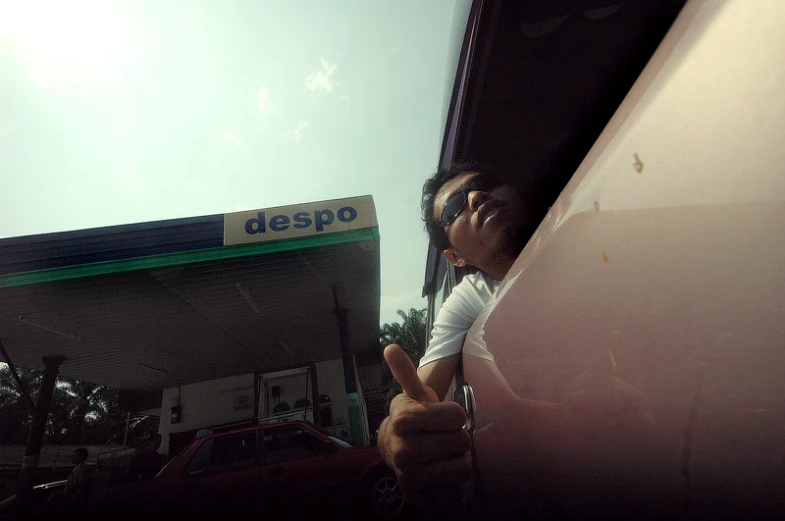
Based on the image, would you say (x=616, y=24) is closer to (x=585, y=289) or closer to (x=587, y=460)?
(x=585, y=289)

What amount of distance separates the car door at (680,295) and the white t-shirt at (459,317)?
2.04 feet

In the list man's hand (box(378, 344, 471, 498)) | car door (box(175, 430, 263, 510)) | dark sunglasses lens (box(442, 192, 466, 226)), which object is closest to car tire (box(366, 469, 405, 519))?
car door (box(175, 430, 263, 510))

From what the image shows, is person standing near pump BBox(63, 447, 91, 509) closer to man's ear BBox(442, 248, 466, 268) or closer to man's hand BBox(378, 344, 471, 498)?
man's ear BBox(442, 248, 466, 268)

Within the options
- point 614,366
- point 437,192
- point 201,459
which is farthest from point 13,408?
point 614,366

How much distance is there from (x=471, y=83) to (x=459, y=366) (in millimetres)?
1339

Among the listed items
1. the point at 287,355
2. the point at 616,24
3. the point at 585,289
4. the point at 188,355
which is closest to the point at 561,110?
the point at 616,24

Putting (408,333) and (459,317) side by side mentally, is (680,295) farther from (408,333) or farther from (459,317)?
(408,333)

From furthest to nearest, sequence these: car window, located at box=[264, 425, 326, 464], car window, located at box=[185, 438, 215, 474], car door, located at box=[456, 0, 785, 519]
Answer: car window, located at box=[264, 425, 326, 464]
car window, located at box=[185, 438, 215, 474]
car door, located at box=[456, 0, 785, 519]

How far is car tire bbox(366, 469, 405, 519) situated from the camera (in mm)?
4941

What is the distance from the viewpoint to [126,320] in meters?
8.47

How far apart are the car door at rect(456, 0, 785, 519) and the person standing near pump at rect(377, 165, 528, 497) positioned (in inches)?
10.8

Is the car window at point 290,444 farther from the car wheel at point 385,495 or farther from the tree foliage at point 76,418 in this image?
the tree foliage at point 76,418

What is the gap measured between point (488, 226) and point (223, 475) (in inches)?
208

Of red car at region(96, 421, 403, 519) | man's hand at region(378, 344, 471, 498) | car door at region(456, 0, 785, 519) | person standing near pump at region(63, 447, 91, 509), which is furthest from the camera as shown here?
person standing near pump at region(63, 447, 91, 509)
